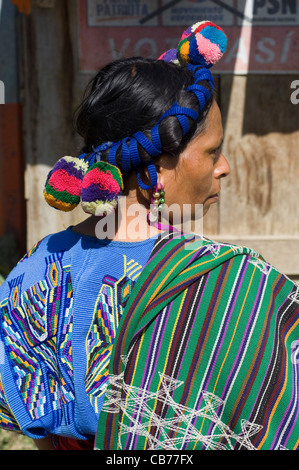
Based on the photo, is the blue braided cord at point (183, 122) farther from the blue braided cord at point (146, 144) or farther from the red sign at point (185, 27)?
the red sign at point (185, 27)

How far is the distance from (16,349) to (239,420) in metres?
0.66

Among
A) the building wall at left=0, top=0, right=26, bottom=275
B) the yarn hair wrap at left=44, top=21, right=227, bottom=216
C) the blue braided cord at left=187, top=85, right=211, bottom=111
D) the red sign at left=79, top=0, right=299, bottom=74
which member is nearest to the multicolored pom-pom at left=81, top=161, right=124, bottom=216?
the yarn hair wrap at left=44, top=21, right=227, bottom=216

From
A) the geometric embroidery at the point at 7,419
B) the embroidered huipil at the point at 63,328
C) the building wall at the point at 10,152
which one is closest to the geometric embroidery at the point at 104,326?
the embroidered huipil at the point at 63,328

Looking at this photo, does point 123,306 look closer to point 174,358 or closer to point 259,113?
point 174,358

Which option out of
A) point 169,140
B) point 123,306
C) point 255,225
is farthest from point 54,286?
point 255,225

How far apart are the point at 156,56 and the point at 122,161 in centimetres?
169

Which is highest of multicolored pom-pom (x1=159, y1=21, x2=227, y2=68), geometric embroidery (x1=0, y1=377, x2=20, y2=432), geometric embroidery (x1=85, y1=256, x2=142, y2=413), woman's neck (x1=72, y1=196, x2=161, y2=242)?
multicolored pom-pom (x1=159, y1=21, x2=227, y2=68)

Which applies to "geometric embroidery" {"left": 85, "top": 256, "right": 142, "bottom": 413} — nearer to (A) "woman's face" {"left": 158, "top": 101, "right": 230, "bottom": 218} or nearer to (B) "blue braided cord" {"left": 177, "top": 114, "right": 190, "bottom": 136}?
(A) "woman's face" {"left": 158, "top": 101, "right": 230, "bottom": 218}

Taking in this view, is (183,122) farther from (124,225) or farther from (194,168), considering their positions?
(124,225)

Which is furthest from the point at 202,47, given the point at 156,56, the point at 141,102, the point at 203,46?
the point at 156,56

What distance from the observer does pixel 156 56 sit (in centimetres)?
295

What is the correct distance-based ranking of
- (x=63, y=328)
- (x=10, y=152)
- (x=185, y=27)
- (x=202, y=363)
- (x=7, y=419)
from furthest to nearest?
(x=10, y=152), (x=185, y=27), (x=7, y=419), (x=63, y=328), (x=202, y=363)

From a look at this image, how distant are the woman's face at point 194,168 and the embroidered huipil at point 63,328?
19 centimetres

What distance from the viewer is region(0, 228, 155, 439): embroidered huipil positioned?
54.9 inches
